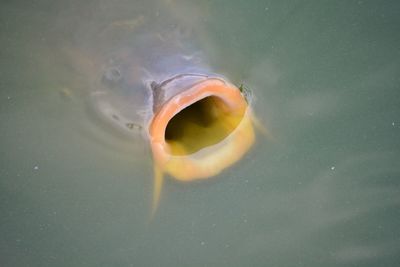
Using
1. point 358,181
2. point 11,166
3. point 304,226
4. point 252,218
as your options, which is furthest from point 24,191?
point 358,181

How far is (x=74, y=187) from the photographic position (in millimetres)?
2170

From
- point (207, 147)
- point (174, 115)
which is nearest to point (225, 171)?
point (207, 147)

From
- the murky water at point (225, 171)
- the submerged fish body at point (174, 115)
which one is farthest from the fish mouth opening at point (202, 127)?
the murky water at point (225, 171)

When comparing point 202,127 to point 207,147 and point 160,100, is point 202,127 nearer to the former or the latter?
point 207,147

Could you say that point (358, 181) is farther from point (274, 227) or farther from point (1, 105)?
point (1, 105)

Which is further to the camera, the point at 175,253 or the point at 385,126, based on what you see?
the point at 385,126

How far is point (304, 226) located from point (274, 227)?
12 centimetres

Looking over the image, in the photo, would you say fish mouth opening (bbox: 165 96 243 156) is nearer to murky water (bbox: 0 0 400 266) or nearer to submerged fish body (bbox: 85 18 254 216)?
submerged fish body (bbox: 85 18 254 216)

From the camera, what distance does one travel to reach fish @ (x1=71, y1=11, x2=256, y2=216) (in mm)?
2016

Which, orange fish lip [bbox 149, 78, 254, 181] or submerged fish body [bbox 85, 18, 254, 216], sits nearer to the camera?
orange fish lip [bbox 149, 78, 254, 181]

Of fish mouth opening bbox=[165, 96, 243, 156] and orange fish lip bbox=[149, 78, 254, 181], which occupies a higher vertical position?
fish mouth opening bbox=[165, 96, 243, 156]

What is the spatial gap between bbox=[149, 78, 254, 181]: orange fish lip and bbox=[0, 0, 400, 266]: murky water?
81 millimetres

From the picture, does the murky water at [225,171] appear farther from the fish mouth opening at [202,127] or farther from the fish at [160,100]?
the fish mouth opening at [202,127]

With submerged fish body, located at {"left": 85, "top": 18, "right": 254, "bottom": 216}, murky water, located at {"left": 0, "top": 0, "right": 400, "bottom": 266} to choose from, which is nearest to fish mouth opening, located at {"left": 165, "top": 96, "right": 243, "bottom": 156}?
submerged fish body, located at {"left": 85, "top": 18, "right": 254, "bottom": 216}
